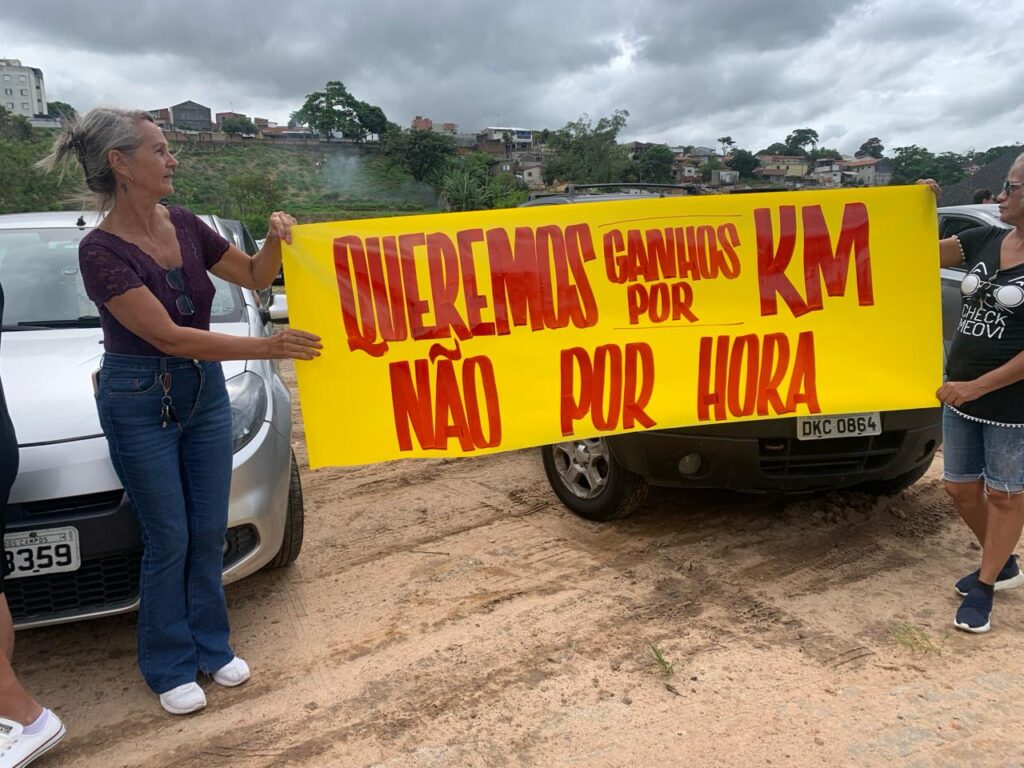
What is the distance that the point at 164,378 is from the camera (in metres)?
2.25

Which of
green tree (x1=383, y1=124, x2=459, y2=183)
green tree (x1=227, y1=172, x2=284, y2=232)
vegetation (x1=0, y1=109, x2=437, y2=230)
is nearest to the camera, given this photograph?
green tree (x1=227, y1=172, x2=284, y2=232)

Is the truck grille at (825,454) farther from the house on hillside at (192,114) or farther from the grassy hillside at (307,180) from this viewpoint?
the house on hillside at (192,114)

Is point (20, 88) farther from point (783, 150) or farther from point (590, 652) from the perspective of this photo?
point (590, 652)

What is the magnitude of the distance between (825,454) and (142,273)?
2835 mm

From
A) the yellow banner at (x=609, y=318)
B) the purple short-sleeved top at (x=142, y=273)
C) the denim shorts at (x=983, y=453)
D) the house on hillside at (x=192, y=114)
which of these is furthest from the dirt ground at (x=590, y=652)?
the house on hillside at (x=192, y=114)

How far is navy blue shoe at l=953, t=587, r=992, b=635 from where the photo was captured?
108 inches

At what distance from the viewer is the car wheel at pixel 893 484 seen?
3709 millimetres

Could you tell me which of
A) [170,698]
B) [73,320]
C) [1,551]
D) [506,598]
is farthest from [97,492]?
[506,598]

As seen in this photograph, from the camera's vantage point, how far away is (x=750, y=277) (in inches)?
125

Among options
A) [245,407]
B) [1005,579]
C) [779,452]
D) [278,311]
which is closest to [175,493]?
[245,407]

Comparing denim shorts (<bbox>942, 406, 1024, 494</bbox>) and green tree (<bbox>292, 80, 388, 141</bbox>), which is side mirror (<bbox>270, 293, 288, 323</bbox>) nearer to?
denim shorts (<bbox>942, 406, 1024, 494</bbox>)

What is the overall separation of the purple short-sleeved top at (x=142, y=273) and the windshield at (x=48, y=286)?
90 cm

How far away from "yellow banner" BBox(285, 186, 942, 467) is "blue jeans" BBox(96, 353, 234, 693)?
0.50 m

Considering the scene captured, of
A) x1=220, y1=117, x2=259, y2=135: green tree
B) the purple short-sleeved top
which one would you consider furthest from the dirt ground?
x1=220, y1=117, x2=259, y2=135: green tree
